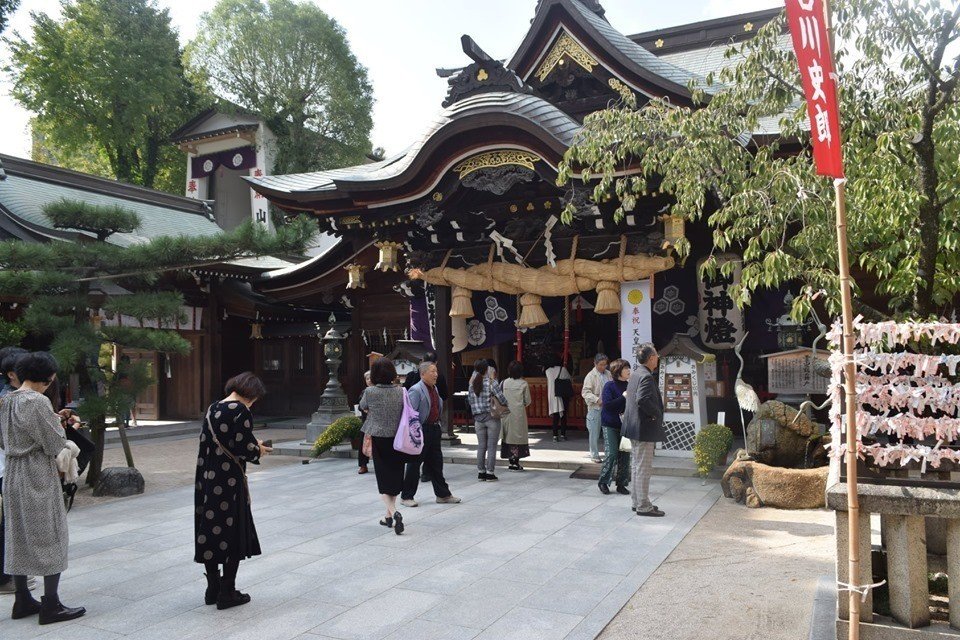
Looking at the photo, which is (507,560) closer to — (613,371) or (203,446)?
(203,446)

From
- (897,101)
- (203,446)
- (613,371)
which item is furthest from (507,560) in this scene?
(897,101)

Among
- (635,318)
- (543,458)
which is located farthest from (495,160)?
(543,458)

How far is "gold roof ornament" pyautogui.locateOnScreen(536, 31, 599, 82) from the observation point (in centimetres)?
1266

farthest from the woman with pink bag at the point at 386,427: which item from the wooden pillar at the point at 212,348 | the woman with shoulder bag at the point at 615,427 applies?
the wooden pillar at the point at 212,348

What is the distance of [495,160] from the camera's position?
413 inches

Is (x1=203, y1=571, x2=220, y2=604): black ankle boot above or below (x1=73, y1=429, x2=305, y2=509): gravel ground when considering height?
above

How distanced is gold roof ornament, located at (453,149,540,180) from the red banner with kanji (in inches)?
262

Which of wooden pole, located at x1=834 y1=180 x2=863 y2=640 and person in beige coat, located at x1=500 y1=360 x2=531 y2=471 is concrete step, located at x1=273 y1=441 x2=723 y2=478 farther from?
wooden pole, located at x1=834 y1=180 x2=863 y2=640

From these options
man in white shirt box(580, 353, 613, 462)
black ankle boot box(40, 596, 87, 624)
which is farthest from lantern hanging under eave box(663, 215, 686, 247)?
black ankle boot box(40, 596, 87, 624)

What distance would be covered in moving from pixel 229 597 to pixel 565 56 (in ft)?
36.9

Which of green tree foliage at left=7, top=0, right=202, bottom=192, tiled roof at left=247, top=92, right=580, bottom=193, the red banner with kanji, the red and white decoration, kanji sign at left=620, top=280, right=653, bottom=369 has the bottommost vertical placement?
the red and white decoration

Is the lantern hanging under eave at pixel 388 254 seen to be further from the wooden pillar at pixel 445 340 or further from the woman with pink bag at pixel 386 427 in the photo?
the woman with pink bag at pixel 386 427

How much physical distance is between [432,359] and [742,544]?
3.91m

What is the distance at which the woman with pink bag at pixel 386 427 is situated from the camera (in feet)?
21.4
